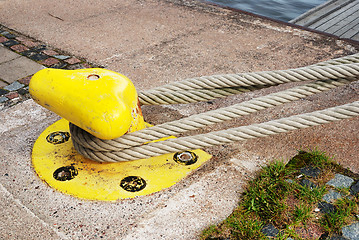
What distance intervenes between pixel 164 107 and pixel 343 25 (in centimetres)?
394

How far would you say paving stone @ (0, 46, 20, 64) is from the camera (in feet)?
9.62

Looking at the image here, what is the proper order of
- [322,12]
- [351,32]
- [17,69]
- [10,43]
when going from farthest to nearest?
[322,12] → [351,32] → [10,43] → [17,69]

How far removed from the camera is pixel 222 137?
1824mm

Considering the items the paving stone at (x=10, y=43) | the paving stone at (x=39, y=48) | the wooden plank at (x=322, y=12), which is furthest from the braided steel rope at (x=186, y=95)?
the wooden plank at (x=322, y=12)

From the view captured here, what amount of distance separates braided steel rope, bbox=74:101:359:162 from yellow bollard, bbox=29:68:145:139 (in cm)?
15

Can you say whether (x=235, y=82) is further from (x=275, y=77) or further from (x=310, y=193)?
(x=310, y=193)

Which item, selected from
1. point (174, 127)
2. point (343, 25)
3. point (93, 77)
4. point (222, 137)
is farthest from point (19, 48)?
point (343, 25)

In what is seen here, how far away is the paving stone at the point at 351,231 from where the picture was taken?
152cm

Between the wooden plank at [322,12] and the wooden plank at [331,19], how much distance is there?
64 millimetres

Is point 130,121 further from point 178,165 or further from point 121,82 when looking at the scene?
point 178,165

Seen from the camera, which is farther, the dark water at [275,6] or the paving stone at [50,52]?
the dark water at [275,6]

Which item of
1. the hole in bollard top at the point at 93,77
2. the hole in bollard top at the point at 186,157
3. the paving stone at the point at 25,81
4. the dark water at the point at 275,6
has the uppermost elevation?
the hole in bollard top at the point at 93,77

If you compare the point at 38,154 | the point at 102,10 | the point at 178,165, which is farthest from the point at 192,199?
the point at 102,10

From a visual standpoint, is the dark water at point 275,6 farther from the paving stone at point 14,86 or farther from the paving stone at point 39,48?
the paving stone at point 14,86
